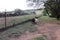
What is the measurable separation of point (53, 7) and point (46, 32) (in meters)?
3.14

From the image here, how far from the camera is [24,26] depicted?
9.52 m

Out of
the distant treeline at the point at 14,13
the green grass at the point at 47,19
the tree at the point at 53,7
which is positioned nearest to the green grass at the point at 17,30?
the distant treeline at the point at 14,13

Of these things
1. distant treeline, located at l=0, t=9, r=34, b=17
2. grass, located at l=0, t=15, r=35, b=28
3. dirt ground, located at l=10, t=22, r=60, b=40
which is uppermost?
distant treeline, located at l=0, t=9, r=34, b=17

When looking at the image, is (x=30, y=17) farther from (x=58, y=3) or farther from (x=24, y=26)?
(x=58, y=3)

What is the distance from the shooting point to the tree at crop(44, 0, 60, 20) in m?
11.8

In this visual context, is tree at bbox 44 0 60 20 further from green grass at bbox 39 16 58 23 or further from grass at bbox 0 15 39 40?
grass at bbox 0 15 39 40

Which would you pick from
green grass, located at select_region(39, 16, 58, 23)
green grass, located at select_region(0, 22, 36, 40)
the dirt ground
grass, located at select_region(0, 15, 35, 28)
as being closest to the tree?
green grass, located at select_region(39, 16, 58, 23)

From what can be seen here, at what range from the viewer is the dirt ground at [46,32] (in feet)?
27.8

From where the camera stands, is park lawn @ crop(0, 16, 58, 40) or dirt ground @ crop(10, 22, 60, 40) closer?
park lawn @ crop(0, 16, 58, 40)

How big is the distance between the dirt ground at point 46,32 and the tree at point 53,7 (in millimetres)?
1669

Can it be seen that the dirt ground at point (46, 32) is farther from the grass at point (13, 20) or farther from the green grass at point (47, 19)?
the grass at point (13, 20)

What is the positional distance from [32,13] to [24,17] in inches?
45.9

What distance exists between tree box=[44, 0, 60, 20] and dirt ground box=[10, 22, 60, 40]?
1.67 metres

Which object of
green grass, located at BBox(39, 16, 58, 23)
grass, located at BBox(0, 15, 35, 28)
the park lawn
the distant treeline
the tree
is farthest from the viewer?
the tree
